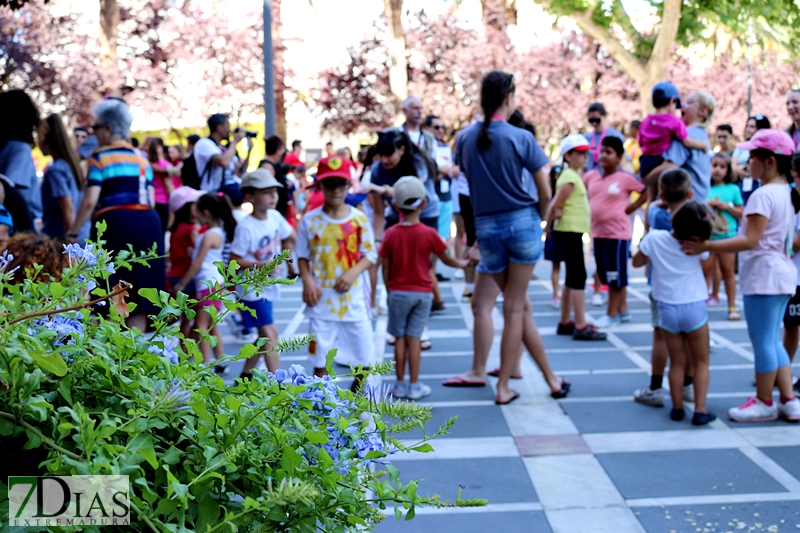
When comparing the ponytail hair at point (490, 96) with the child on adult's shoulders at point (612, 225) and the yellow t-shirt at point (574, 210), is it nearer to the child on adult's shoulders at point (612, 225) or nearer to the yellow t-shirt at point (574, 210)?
the yellow t-shirt at point (574, 210)

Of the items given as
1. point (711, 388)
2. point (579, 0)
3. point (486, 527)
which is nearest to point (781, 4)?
point (579, 0)

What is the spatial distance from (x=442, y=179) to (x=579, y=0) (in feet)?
19.1

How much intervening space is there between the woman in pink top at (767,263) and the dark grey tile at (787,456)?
498 millimetres

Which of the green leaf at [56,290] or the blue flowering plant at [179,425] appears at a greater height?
the green leaf at [56,290]

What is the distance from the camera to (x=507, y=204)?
5980mm

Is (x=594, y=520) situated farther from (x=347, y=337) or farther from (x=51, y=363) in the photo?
Answer: (x=51, y=363)

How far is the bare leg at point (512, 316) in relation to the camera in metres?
6.02

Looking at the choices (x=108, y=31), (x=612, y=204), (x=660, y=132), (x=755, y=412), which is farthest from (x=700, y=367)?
(x=108, y=31)

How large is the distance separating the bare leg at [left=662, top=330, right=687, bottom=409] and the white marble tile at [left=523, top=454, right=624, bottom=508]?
3.01ft

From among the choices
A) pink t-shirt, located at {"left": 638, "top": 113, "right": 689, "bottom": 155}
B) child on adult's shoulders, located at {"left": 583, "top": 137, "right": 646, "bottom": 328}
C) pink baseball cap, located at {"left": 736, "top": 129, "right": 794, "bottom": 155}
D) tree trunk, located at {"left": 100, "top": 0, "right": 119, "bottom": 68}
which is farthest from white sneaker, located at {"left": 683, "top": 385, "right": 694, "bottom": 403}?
tree trunk, located at {"left": 100, "top": 0, "right": 119, "bottom": 68}

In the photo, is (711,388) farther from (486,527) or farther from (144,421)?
(144,421)

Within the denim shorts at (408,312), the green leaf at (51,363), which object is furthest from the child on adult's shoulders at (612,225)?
the green leaf at (51,363)

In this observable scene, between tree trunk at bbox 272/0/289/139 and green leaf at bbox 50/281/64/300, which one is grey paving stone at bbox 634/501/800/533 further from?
tree trunk at bbox 272/0/289/139

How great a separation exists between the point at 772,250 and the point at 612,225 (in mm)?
3159
